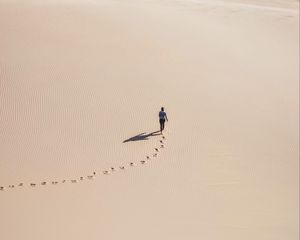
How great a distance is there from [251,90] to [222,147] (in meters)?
3.39

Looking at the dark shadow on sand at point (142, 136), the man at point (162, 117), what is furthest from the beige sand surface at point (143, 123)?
the man at point (162, 117)

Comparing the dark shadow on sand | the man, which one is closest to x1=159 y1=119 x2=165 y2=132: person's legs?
the man

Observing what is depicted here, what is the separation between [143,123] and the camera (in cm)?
1283

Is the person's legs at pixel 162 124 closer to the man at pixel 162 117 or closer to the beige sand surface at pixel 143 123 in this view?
the man at pixel 162 117

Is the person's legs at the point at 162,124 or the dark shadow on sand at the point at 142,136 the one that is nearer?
the dark shadow on sand at the point at 142,136

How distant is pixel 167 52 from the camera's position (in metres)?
16.1

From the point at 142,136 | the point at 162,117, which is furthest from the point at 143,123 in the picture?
the point at 162,117

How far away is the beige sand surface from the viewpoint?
9523mm

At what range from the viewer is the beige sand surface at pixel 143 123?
9.52 m

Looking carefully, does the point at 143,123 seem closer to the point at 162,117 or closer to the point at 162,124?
the point at 162,124

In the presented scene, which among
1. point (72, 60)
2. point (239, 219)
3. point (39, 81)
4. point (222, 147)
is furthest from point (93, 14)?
point (239, 219)

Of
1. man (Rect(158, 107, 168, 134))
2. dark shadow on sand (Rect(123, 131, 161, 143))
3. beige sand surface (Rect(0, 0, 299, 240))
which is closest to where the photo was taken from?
beige sand surface (Rect(0, 0, 299, 240))

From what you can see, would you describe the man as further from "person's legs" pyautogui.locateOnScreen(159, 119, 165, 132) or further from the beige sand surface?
the beige sand surface

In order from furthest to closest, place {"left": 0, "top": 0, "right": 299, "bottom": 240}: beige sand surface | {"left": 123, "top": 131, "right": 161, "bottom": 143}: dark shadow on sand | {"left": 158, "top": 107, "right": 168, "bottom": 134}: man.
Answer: {"left": 158, "top": 107, "right": 168, "bottom": 134}: man → {"left": 123, "top": 131, "right": 161, "bottom": 143}: dark shadow on sand → {"left": 0, "top": 0, "right": 299, "bottom": 240}: beige sand surface
